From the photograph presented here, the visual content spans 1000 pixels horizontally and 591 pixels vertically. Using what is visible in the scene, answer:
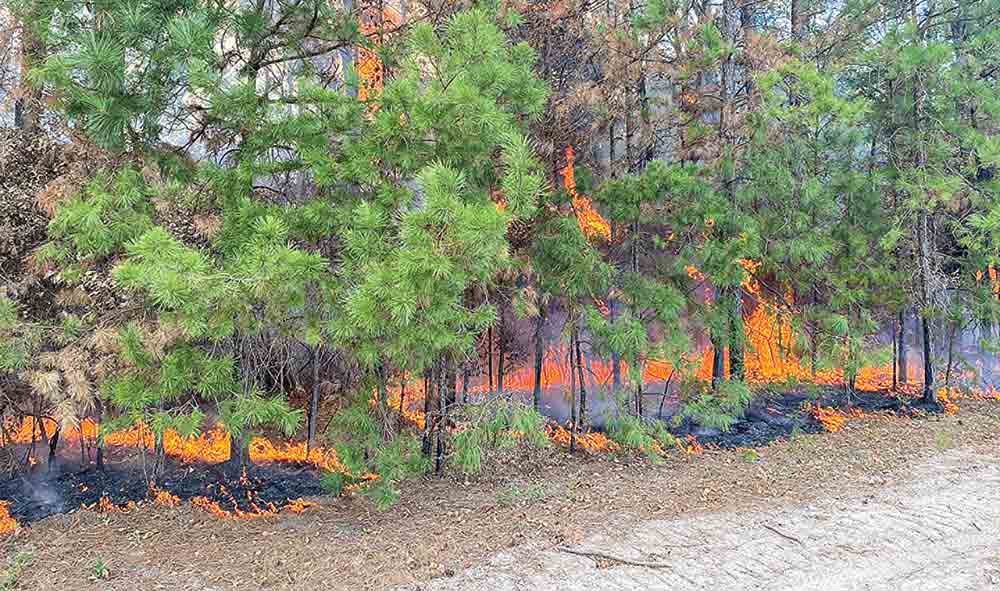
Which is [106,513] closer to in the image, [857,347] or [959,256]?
[857,347]

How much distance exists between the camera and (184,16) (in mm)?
4375

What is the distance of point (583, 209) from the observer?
6707 mm

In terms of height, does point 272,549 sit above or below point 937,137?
below

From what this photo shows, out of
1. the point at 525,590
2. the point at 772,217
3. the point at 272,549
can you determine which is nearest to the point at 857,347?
the point at 772,217

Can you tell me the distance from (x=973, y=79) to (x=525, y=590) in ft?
29.2

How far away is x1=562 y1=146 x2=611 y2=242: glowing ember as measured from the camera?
6586 millimetres

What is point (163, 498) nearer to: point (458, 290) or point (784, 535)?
point (458, 290)

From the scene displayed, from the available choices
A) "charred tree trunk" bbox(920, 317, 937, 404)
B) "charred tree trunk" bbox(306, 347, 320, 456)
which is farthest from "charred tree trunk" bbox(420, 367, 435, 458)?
"charred tree trunk" bbox(920, 317, 937, 404)

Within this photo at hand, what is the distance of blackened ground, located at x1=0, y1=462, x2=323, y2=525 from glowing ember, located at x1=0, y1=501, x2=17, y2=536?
5 centimetres

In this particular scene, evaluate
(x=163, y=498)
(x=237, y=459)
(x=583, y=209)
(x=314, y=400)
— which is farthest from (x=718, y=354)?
(x=163, y=498)

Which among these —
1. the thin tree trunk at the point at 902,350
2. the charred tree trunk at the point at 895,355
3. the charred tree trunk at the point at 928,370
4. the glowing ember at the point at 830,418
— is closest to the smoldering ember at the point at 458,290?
the glowing ember at the point at 830,418

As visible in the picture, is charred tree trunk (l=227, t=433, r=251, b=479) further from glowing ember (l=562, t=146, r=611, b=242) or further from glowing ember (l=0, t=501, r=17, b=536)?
glowing ember (l=562, t=146, r=611, b=242)

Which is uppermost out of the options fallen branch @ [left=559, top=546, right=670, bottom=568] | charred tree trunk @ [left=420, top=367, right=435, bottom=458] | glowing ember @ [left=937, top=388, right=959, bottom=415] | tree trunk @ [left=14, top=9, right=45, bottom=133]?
tree trunk @ [left=14, top=9, right=45, bottom=133]

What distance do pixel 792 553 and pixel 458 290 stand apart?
2900 millimetres
